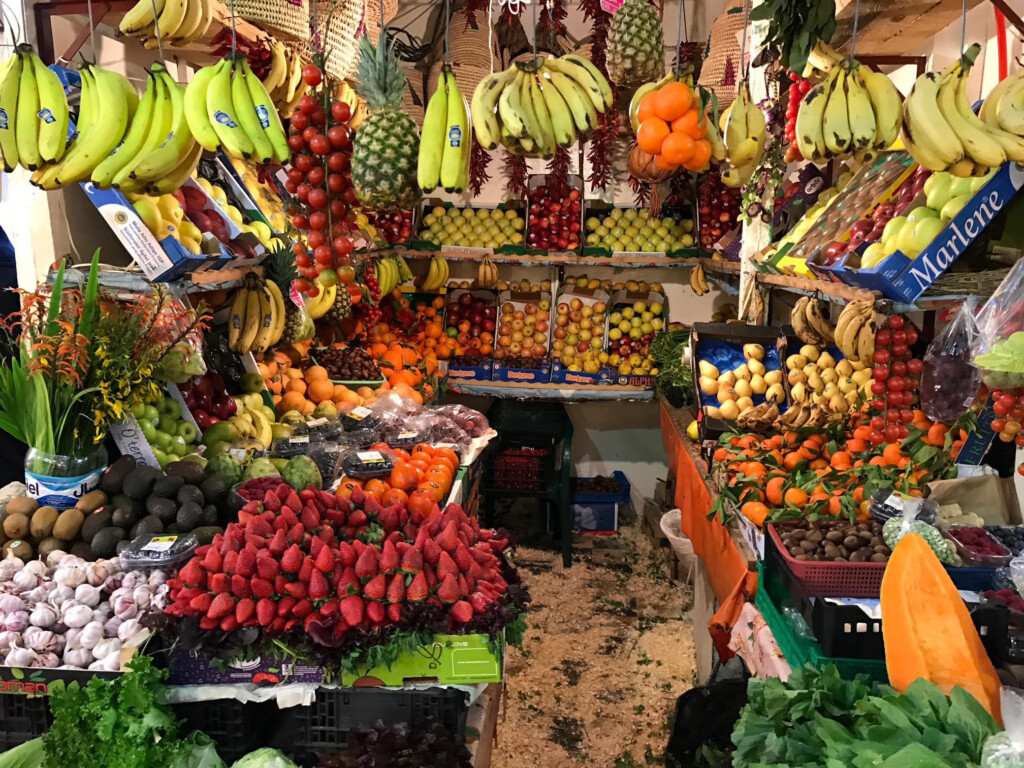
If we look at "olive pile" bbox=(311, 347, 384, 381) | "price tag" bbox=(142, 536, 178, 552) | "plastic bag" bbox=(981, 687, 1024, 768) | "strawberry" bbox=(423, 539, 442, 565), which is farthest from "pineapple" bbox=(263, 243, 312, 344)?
"plastic bag" bbox=(981, 687, 1024, 768)

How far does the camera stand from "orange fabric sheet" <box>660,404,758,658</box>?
2973 mm

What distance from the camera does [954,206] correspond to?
2.76 meters

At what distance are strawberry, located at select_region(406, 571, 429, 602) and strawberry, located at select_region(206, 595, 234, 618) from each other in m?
0.46

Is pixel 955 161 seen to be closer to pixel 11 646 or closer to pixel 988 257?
pixel 988 257

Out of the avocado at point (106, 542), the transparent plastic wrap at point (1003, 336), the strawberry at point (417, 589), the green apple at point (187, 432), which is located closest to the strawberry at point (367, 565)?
the strawberry at point (417, 589)

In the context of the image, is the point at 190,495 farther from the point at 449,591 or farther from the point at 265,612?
the point at 449,591

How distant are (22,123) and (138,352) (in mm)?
838

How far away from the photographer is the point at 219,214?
350cm

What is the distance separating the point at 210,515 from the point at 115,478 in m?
0.39

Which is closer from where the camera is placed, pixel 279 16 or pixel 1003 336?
pixel 1003 336

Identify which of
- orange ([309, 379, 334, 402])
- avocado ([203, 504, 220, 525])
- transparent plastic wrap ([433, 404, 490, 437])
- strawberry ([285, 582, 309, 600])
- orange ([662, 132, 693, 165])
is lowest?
strawberry ([285, 582, 309, 600])

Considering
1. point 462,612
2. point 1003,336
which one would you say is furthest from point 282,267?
point 1003,336

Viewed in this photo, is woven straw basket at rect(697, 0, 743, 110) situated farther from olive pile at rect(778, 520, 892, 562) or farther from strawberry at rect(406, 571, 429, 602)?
strawberry at rect(406, 571, 429, 602)

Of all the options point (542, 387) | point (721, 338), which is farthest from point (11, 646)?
point (542, 387)
